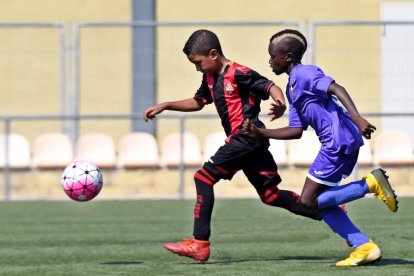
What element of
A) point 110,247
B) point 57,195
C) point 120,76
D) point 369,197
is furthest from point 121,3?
point 110,247

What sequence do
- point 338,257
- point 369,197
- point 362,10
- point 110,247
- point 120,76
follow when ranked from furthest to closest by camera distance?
1. point 362,10
2. point 120,76
3. point 369,197
4. point 110,247
5. point 338,257

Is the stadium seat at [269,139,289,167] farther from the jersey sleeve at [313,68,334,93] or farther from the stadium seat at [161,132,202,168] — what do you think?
the jersey sleeve at [313,68,334,93]

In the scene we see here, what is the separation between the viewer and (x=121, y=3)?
21.1 m

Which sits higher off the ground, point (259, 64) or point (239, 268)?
point (259, 64)

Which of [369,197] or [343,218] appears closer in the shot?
[343,218]

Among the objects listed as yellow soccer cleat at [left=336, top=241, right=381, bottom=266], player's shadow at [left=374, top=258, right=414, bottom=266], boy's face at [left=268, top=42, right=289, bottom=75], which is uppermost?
boy's face at [left=268, top=42, right=289, bottom=75]

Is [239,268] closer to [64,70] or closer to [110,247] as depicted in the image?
[110,247]

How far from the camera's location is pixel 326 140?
8.20 m

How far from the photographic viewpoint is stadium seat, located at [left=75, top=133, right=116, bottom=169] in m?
17.7

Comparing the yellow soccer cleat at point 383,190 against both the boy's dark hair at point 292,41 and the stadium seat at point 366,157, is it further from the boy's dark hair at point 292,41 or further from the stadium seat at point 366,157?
the stadium seat at point 366,157

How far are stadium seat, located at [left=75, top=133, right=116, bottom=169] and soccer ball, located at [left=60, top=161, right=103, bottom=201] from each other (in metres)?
8.24

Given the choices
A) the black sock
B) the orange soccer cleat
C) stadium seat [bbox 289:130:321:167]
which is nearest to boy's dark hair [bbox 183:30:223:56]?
the black sock

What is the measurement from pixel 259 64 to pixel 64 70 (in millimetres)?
2945

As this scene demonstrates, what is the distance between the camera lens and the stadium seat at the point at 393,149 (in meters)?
17.3
